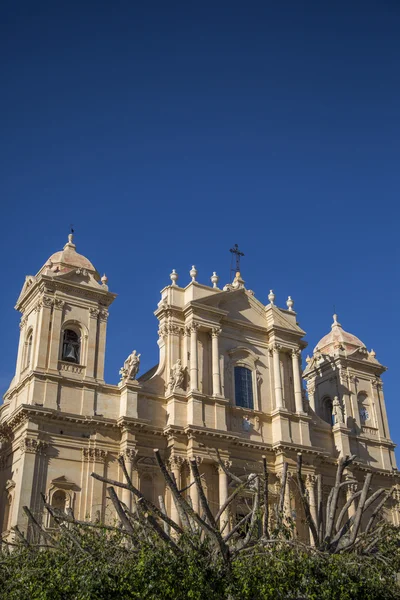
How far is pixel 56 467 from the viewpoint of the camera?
29594 mm

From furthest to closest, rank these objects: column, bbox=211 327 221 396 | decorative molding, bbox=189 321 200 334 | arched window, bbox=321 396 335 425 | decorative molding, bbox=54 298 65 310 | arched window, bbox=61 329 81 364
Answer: arched window, bbox=321 396 335 425 < decorative molding, bbox=189 321 200 334 < column, bbox=211 327 221 396 < decorative molding, bbox=54 298 65 310 < arched window, bbox=61 329 81 364

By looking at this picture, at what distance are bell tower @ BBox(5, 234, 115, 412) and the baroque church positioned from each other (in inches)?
2.0

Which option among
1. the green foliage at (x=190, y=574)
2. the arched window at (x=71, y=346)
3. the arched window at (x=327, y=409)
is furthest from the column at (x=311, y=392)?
the green foliage at (x=190, y=574)

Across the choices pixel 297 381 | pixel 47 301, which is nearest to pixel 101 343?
pixel 47 301

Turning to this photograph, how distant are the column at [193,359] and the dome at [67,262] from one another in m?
5.13

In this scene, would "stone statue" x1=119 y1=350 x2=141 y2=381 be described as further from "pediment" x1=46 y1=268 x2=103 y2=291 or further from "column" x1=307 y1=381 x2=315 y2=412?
"column" x1=307 y1=381 x2=315 y2=412

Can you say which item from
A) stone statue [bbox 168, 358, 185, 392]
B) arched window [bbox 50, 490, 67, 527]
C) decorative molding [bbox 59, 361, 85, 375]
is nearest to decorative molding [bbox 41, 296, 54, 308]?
decorative molding [bbox 59, 361, 85, 375]

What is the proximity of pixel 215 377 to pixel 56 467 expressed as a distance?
27.5 ft

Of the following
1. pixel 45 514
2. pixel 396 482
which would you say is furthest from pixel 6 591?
pixel 396 482

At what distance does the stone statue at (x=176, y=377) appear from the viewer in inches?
1300

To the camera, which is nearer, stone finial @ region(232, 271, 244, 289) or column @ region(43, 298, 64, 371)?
column @ region(43, 298, 64, 371)

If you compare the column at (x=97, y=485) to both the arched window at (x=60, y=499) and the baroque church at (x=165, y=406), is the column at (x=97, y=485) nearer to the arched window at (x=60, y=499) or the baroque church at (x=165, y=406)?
the baroque church at (x=165, y=406)

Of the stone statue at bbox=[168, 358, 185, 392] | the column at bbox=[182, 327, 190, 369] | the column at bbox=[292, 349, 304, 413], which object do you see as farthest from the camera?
the column at bbox=[292, 349, 304, 413]

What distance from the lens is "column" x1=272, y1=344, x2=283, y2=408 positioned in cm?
3538
